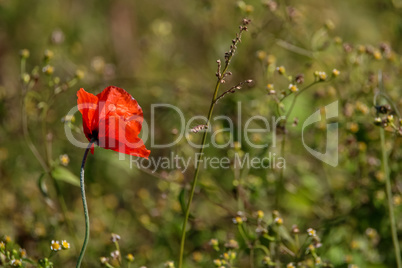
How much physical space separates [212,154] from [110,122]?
117cm

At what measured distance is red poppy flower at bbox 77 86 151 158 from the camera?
1418 millimetres

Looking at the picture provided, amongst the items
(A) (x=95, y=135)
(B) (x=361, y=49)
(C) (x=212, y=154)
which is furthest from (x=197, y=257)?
(B) (x=361, y=49)

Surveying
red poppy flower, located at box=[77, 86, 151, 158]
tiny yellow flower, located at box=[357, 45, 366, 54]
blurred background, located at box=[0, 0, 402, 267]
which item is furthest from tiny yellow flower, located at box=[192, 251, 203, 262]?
tiny yellow flower, located at box=[357, 45, 366, 54]

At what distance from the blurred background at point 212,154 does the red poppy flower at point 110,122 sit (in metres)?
0.41

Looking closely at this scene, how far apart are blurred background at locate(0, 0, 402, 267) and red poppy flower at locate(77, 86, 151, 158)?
0.41m

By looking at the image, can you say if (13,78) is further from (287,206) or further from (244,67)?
(287,206)

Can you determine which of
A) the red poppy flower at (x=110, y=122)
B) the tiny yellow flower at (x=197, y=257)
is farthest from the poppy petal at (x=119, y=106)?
the tiny yellow flower at (x=197, y=257)

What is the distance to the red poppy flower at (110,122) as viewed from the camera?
142cm

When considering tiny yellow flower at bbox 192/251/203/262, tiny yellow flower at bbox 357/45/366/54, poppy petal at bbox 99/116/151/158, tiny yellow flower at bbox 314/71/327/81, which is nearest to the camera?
poppy petal at bbox 99/116/151/158

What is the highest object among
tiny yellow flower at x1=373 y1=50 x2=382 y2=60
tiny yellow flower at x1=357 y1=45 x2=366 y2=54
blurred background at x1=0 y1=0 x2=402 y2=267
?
tiny yellow flower at x1=357 y1=45 x2=366 y2=54

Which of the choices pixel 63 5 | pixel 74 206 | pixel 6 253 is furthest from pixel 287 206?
pixel 63 5

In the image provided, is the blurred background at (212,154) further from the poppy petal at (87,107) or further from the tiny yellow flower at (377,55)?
the poppy petal at (87,107)

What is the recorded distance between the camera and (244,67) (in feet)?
10.4

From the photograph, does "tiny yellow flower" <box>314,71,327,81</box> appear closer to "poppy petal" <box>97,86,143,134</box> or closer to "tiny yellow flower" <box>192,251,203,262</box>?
"poppy petal" <box>97,86,143,134</box>
